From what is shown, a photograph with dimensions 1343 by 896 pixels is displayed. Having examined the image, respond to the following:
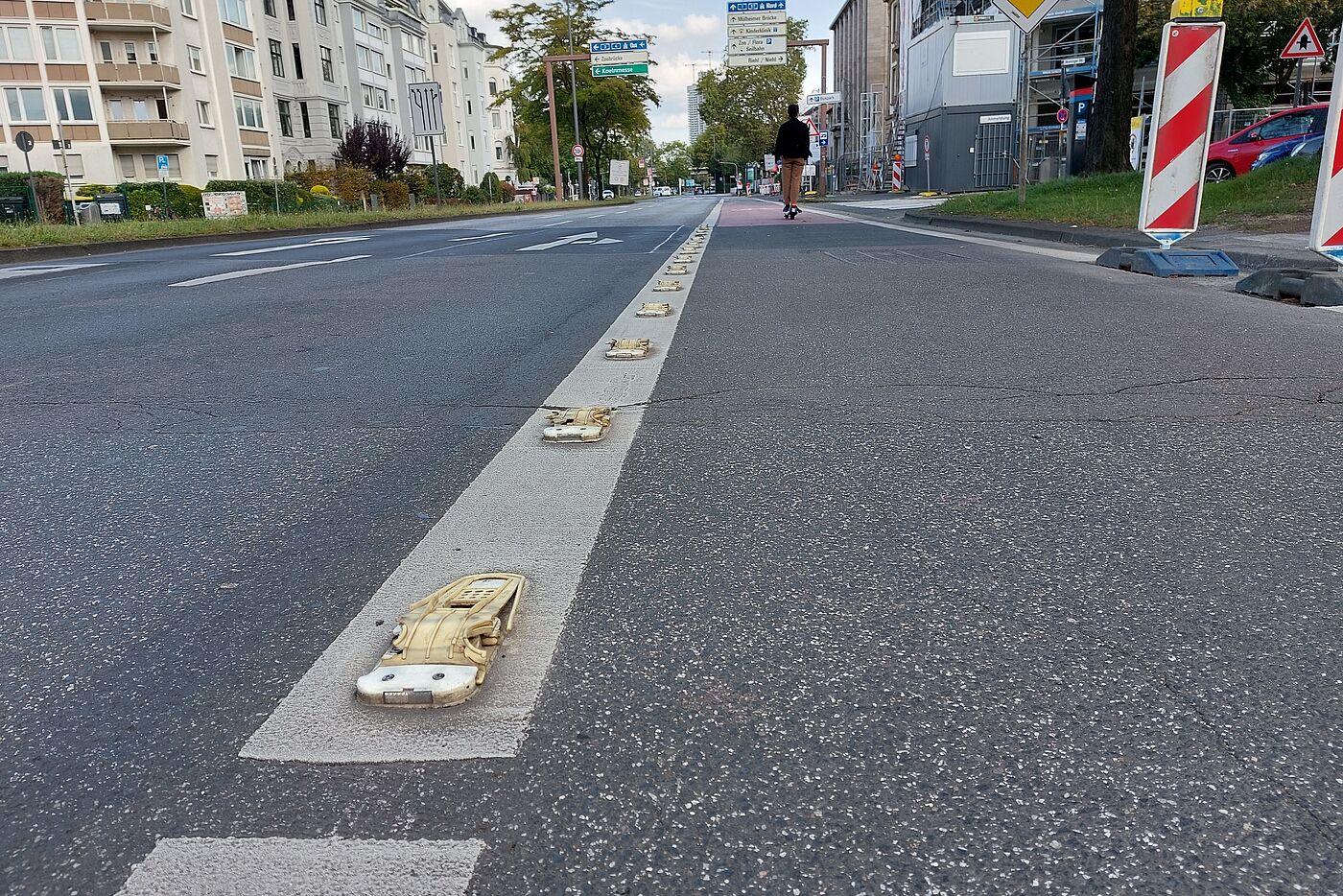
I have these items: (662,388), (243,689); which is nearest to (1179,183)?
(662,388)

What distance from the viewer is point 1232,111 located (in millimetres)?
A: 27625

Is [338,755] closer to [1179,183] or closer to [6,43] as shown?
[1179,183]

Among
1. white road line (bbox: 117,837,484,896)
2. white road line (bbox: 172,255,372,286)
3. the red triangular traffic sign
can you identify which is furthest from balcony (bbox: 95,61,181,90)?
white road line (bbox: 117,837,484,896)

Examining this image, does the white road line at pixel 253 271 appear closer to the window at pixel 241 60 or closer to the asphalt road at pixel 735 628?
the asphalt road at pixel 735 628

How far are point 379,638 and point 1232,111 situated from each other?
32483mm

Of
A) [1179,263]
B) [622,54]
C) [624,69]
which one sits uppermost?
[622,54]

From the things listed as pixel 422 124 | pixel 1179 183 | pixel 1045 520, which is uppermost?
pixel 422 124

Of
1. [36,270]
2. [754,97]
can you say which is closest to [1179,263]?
[36,270]

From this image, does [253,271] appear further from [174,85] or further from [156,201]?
[174,85]

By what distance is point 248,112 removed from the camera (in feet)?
153

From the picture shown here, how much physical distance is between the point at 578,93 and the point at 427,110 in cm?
3348

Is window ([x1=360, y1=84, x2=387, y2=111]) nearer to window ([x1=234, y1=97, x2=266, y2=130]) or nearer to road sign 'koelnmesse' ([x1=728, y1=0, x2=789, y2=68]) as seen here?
window ([x1=234, y1=97, x2=266, y2=130])

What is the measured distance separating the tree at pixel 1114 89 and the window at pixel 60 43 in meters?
42.3

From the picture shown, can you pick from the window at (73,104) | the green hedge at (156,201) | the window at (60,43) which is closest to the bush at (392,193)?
the green hedge at (156,201)
